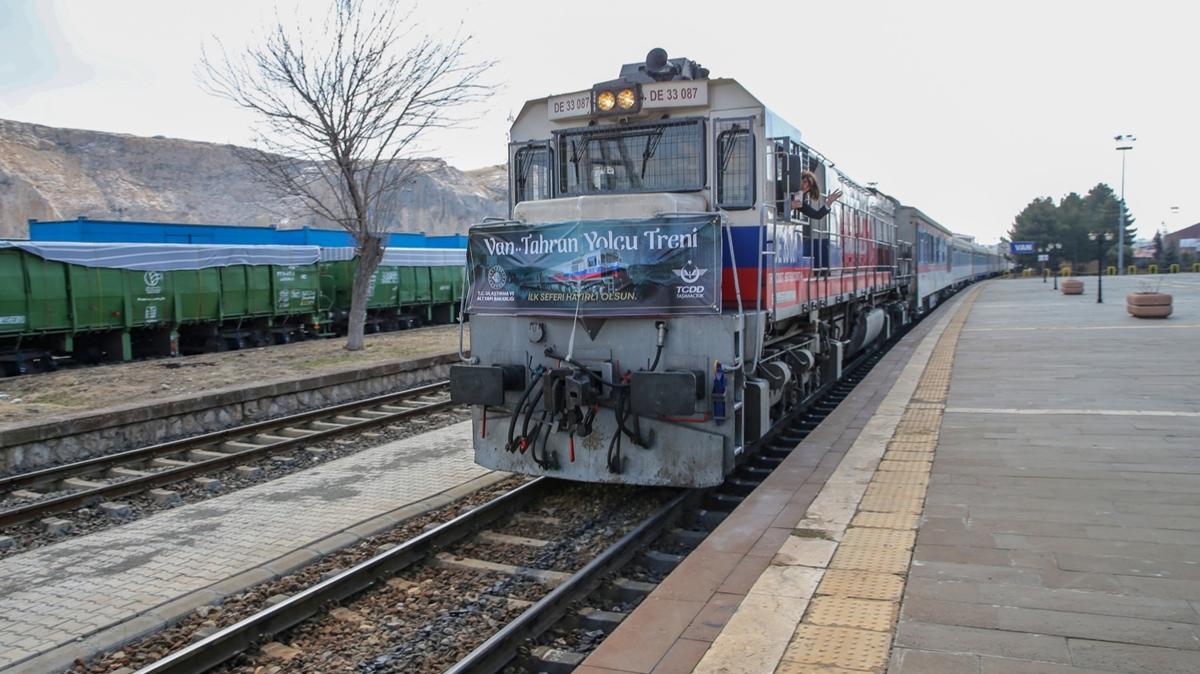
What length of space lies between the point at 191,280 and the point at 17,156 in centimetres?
5644

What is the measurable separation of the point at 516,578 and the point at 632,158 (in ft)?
13.0

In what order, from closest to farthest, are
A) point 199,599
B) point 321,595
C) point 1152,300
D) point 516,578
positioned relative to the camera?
point 321,595 < point 199,599 < point 516,578 < point 1152,300

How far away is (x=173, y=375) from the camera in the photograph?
52.3 feet

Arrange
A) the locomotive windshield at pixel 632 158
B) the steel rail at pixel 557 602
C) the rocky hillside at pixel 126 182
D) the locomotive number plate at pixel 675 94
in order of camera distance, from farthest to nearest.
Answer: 1. the rocky hillside at pixel 126 182
2. the locomotive windshield at pixel 632 158
3. the locomotive number plate at pixel 675 94
4. the steel rail at pixel 557 602

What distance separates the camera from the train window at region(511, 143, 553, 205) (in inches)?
328

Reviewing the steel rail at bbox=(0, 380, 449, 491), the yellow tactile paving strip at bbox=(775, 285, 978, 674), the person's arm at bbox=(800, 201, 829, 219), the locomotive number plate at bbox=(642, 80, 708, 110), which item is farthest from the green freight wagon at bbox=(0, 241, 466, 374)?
the yellow tactile paving strip at bbox=(775, 285, 978, 674)

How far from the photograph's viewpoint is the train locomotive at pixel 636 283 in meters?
6.89

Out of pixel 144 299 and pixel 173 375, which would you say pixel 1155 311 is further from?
pixel 144 299

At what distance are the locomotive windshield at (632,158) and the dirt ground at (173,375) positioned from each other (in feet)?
26.1

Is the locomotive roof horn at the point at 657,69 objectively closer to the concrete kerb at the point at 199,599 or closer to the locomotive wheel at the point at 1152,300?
the concrete kerb at the point at 199,599

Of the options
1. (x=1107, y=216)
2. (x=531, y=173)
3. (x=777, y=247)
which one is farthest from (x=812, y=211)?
(x=1107, y=216)

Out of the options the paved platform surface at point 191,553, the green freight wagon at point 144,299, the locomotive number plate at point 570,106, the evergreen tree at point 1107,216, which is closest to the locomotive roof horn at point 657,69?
the locomotive number plate at point 570,106

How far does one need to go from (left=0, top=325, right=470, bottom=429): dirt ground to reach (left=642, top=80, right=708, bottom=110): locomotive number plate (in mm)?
8917

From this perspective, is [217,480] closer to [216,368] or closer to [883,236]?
[216,368]
